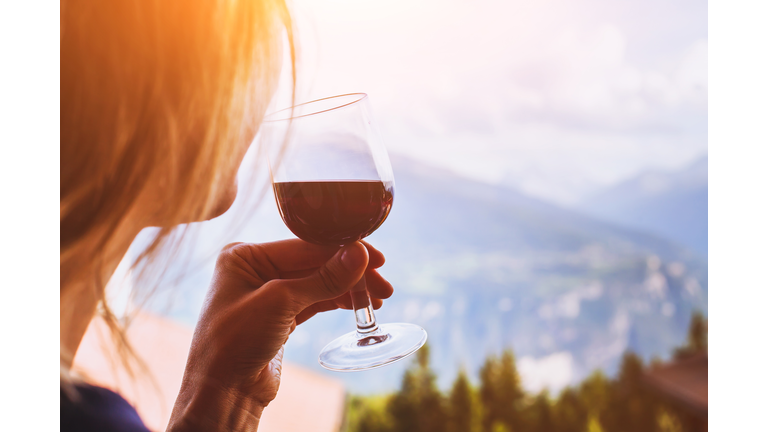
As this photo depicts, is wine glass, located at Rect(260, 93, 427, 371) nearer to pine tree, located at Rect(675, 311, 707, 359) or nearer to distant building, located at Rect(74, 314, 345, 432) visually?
distant building, located at Rect(74, 314, 345, 432)

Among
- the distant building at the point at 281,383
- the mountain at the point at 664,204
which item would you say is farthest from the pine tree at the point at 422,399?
the mountain at the point at 664,204

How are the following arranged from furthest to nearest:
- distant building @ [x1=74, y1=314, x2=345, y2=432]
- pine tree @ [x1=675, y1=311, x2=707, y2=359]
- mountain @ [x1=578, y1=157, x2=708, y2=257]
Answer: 1. mountain @ [x1=578, y1=157, x2=708, y2=257]
2. pine tree @ [x1=675, y1=311, x2=707, y2=359]
3. distant building @ [x1=74, y1=314, x2=345, y2=432]

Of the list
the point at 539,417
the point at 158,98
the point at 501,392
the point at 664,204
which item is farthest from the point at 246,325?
the point at 664,204

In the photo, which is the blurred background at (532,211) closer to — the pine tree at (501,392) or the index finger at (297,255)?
the pine tree at (501,392)

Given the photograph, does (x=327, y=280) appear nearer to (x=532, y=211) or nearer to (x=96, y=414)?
(x=96, y=414)

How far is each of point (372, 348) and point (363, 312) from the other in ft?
0.19

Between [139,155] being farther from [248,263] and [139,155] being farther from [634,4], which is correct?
[634,4]

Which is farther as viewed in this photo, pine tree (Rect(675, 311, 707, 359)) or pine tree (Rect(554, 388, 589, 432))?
pine tree (Rect(554, 388, 589, 432))

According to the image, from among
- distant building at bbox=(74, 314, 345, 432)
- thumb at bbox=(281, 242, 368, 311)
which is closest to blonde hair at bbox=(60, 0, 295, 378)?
thumb at bbox=(281, 242, 368, 311)

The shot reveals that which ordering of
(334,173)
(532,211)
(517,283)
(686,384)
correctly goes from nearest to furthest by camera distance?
(334,173) < (686,384) < (517,283) < (532,211)

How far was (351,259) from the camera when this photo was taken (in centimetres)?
61

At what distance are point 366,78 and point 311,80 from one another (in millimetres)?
2276

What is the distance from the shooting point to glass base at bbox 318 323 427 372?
63 centimetres

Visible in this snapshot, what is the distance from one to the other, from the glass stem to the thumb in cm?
7
